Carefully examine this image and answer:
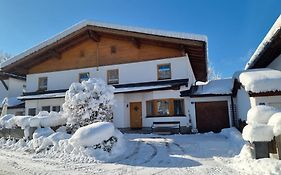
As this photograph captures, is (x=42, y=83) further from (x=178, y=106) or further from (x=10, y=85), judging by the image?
(x=178, y=106)

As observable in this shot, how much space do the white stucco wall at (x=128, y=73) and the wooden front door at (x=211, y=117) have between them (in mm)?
2668

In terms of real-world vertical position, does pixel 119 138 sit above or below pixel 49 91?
below

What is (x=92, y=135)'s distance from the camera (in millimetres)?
9391

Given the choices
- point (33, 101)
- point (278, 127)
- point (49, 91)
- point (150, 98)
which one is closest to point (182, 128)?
point (150, 98)

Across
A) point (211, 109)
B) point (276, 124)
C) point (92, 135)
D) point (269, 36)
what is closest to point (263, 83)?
point (269, 36)

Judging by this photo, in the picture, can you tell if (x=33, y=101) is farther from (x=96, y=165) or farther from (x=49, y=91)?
(x=96, y=165)

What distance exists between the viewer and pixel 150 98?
1752 cm

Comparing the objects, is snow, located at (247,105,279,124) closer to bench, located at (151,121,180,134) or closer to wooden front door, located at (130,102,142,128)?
bench, located at (151,121,180,134)

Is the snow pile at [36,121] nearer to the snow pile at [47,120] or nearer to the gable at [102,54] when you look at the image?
the snow pile at [47,120]

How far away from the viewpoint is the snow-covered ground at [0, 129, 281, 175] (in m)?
6.95

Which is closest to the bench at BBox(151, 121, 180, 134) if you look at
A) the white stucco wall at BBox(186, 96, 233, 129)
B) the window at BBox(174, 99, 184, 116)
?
the window at BBox(174, 99, 184, 116)

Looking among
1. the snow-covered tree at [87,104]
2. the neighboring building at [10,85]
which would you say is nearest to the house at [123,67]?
the snow-covered tree at [87,104]

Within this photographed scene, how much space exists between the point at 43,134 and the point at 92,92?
316cm

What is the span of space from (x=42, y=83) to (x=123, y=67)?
837cm
